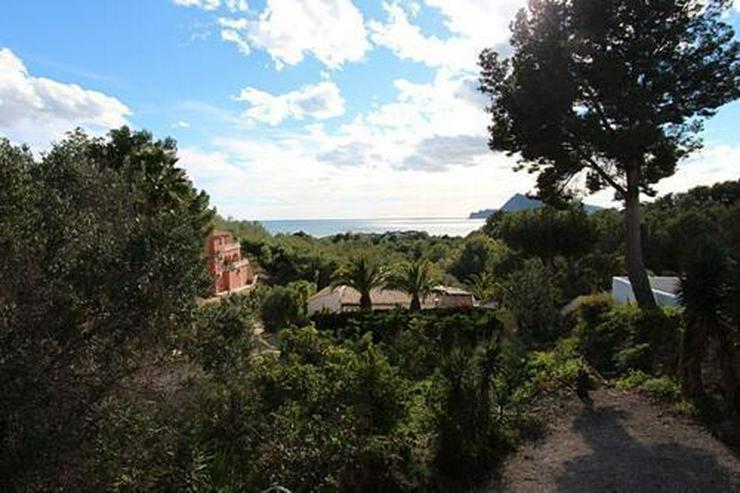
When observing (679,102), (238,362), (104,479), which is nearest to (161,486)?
(104,479)

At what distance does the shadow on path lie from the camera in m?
7.40

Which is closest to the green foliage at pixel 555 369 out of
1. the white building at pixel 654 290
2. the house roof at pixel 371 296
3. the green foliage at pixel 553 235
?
the white building at pixel 654 290

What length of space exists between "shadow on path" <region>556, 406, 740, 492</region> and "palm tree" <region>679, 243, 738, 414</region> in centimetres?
125

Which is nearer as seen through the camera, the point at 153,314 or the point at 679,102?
the point at 153,314

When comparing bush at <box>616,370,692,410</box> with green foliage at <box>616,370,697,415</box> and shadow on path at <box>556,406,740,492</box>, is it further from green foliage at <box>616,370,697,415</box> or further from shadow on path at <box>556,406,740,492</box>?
shadow on path at <box>556,406,740,492</box>

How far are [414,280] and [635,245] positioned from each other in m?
13.6

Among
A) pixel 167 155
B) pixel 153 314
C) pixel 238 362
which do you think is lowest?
pixel 238 362

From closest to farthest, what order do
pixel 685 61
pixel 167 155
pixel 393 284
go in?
pixel 685 61
pixel 167 155
pixel 393 284

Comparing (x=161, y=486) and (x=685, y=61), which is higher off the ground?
(x=685, y=61)

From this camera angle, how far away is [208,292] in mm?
6699

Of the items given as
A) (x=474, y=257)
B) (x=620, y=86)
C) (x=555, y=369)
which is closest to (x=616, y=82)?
(x=620, y=86)

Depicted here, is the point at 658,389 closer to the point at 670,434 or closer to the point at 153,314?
the point at 670,434

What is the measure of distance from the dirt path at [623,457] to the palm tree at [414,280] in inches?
720

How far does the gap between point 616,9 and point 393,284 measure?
17.1 metres
